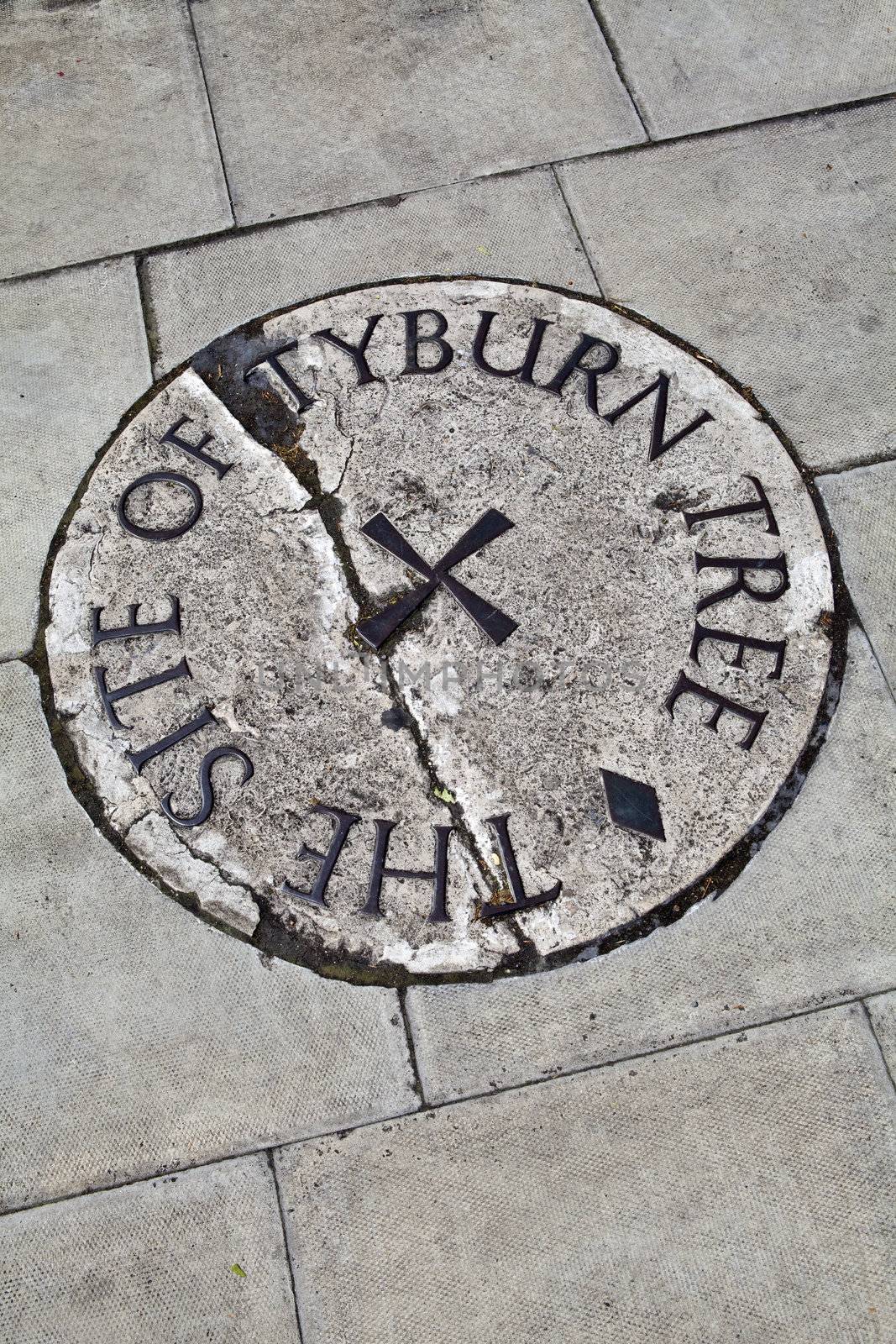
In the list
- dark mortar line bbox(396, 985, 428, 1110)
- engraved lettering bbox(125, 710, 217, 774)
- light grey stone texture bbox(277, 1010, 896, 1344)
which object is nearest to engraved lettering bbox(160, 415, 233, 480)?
engraved lettering bbox(125, 710, 217, 774)

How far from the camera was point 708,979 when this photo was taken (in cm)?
255

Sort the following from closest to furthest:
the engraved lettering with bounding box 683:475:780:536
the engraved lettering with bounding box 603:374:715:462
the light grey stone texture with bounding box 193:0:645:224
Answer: the engraved lettering with bounding box 683:475:780:536 < the engraved lettering with bounding box 603:374:715:462 < the light grey stone texture with bounding box 193:0:645:224

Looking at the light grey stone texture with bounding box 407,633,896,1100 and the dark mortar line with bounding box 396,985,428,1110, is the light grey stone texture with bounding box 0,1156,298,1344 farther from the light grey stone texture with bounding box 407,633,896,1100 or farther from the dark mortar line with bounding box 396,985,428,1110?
the light grey stone texture with bounding box 407,633,896,1100

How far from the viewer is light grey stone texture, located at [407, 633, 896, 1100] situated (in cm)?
250

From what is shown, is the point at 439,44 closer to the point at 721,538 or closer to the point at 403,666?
the point at 721,538

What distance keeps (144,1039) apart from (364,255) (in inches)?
99.4

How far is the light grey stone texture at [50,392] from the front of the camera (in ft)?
10.1

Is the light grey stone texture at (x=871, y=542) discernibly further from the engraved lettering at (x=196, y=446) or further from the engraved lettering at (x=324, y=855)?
the engraved lettering at (x=196, y=446)

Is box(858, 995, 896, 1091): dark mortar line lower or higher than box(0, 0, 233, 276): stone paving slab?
lower

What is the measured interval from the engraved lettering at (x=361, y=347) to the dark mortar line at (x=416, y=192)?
22cm

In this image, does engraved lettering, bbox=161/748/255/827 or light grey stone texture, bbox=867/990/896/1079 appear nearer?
light grey stone texture, bbox=867/990/896/1079

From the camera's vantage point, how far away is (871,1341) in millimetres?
2252

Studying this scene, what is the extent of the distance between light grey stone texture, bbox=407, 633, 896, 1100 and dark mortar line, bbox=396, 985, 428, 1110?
0.01 meters

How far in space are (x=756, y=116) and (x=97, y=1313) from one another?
4.13 metres
